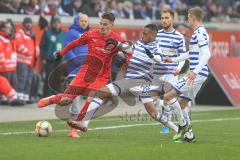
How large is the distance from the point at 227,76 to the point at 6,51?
6.49m

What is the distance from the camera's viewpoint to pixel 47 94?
23.5 metres

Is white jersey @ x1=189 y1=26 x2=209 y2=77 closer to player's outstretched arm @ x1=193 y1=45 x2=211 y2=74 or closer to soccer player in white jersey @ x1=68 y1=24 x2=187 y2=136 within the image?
player's outstretched arm @ x1=193 y1=45 x2=211 y2=74

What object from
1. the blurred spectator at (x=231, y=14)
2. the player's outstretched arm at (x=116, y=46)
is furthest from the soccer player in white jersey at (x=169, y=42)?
the blurred spectator at (x=231, y=14)

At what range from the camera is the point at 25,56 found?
22172 millimetres

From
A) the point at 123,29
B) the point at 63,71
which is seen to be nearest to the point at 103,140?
the point at 63,71

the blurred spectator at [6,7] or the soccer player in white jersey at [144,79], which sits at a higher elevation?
the soccer player in white jersey at [144,79]

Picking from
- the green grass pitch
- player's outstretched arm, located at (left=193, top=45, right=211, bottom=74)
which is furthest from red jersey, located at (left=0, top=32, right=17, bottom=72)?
player's outstretched arm, located at (left=193, top=45, right=211, bottom=74)

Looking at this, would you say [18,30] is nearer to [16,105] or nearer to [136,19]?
[16,105]

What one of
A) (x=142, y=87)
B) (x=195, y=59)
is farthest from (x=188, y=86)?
(x=142, y=87)

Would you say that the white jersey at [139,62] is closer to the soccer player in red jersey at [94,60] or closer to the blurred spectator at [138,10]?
the soccer player in red jersey at [94,60]

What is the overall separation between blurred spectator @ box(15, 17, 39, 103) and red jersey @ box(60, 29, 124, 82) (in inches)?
282

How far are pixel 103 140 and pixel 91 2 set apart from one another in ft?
45.4

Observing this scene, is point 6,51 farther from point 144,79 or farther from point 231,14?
point 231,14

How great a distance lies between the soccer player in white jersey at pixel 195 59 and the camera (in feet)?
44.1
